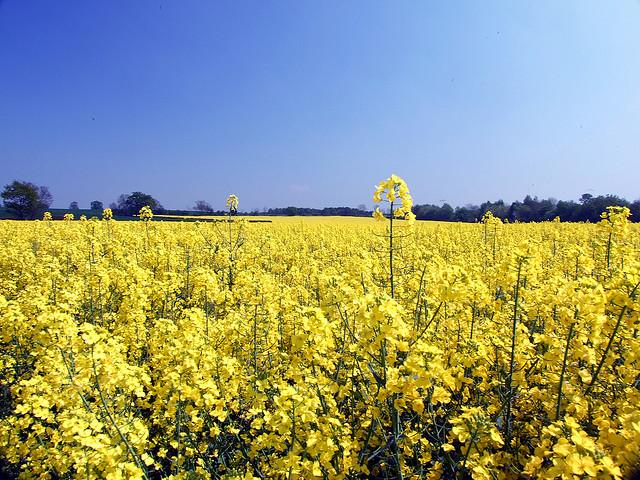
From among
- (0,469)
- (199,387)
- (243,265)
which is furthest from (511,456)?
(243,265)

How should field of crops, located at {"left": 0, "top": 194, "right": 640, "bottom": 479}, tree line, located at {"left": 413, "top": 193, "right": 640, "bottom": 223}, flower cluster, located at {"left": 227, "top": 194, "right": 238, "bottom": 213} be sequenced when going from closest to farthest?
field of crops, located at {"left": 0, "top": 194, "right": 640, "bottom": 479} → flower cluster, located at {"left": 227, "top": 194, "right": 238, "bottom": 213} → tree line, located at {"left": 413, "top": 193, "right": 640, "bottom": 223}

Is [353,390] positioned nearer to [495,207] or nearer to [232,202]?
[232,202]

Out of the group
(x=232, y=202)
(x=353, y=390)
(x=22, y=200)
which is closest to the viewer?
(x=353, y=390)

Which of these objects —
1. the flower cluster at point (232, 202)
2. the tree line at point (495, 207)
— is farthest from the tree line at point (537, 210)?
the flower cluster at point (232, 202)

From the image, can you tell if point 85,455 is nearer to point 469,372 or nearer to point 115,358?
point 115,358

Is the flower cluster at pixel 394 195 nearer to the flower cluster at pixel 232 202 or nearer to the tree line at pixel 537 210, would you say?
the flower cluster at pixel 232 202

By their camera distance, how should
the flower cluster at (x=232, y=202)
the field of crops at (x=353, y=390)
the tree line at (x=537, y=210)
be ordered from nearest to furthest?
the field of crops at (x=353, y=390)
the flower cluster at (x=232, y=202)
the tree line at (x=537, y=210)

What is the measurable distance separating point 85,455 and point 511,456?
3.36 meters

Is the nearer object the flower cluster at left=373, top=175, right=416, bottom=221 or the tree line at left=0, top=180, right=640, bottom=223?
the flower cluster at left=373, top=175, right=416, bottom=221

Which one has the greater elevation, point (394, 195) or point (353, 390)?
point (394, 195)

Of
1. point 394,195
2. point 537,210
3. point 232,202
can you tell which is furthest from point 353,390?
point 537,210

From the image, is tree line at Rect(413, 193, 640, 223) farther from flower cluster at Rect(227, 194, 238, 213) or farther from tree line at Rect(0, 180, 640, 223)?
flower cluster at Rect(227, 194, 238, 213)

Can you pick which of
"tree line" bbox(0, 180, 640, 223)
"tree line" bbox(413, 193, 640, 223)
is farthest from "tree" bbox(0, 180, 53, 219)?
"tree line" bbox(413, 193, 640, 223)

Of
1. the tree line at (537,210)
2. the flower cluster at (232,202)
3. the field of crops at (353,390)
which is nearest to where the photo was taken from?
the field of crops at (353,390)
